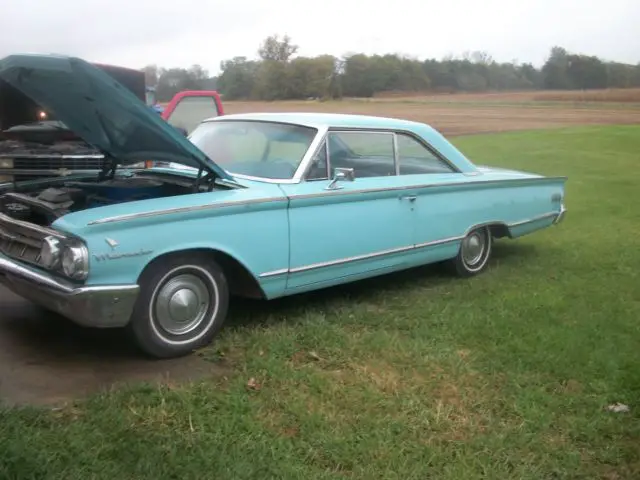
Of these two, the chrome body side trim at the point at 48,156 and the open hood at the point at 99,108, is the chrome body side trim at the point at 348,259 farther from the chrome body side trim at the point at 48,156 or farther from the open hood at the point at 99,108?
the chrome body side trim at the point at 48,156

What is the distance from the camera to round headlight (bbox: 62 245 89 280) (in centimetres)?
370

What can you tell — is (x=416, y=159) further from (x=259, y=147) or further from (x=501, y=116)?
(x=501, y=116)

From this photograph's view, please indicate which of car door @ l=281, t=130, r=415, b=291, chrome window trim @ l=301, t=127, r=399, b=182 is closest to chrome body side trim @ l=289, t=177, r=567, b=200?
car door @ l=281, t=130, r=415, b=291

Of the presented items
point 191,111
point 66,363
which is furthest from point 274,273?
point 191,111

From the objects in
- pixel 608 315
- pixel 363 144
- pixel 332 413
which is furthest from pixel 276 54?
pixel 332 413

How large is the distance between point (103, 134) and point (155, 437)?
2.34 metres

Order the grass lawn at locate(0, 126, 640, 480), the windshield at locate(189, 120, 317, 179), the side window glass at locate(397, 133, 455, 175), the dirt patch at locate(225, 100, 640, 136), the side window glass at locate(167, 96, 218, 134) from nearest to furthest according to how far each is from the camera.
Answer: the grass lawn at locate(0, 126, 640, 480) < the windshield at locate(189, 120, 317, 179) < the side window glass at locate(397, 133, 455, 175) < the side window glass at locate(167, 96, 218, 134) < the dirt patch at locate(225, 100, 640, 136)

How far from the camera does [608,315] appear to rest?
499 cm

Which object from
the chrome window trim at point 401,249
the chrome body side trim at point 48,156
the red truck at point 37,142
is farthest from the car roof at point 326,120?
the chrome body side trim at point 48,156

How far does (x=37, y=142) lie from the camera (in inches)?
320

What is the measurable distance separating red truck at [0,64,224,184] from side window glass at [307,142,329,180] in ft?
7.00

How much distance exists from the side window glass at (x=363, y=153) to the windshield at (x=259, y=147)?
23cm

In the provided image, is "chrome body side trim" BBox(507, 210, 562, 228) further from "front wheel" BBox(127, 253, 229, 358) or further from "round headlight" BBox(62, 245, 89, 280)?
"round headlight" BBox(62, 245, 89, 280)

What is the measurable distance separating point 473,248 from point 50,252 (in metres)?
3.74
